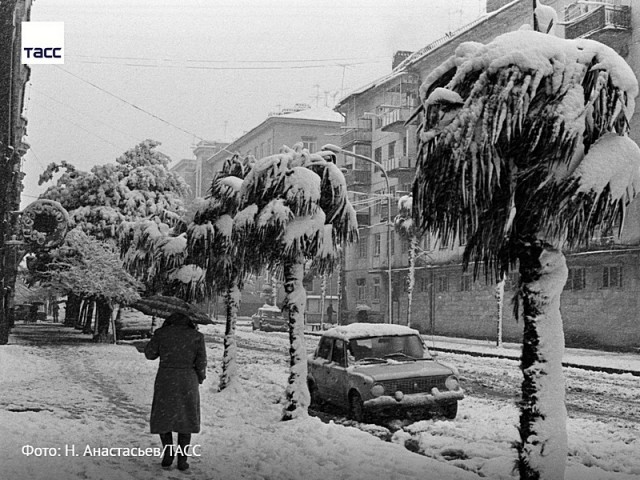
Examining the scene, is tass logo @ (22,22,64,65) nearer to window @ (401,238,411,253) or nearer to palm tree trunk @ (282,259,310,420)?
palm tree trunk @ (282,259,310,420)

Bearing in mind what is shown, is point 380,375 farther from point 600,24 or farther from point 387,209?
point 387,209

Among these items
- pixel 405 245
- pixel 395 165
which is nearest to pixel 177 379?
pixel 395 165

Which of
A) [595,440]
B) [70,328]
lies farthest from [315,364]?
[70,328]

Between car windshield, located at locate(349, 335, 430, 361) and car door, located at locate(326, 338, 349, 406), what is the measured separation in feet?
0.65

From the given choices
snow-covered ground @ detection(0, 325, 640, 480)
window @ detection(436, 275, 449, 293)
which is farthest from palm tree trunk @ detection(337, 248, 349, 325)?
snow-covered ground @ detection(0, 325, 640, 480)

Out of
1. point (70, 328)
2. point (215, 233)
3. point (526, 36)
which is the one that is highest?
point (526, 36)

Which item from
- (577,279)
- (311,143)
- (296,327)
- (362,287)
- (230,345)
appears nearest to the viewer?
(296,327)

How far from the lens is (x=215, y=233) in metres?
11.0

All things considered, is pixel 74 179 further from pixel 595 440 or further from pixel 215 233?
pixel 595 440

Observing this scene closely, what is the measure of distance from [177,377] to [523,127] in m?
3.56

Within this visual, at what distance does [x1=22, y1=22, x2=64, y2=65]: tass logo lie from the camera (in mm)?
6141

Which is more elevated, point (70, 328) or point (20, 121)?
point (20, 121)

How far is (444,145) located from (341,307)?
1920cm

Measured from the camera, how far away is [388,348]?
1119cm
